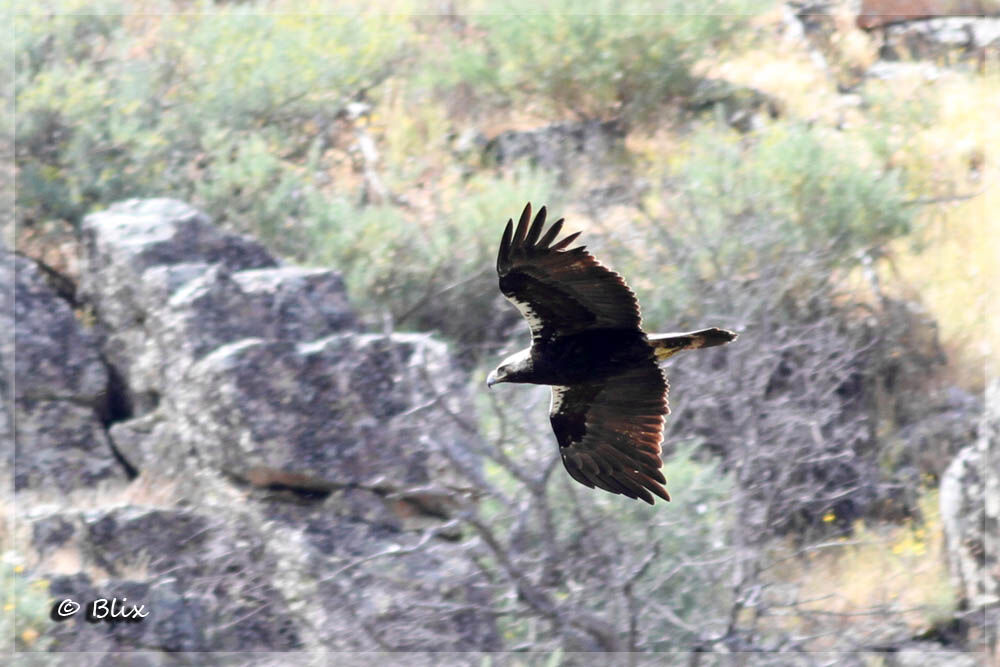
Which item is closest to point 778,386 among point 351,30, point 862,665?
point 862,665

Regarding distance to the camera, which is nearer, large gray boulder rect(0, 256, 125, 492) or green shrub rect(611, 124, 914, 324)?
large gray boulder rect(0, 256, 125, 492)

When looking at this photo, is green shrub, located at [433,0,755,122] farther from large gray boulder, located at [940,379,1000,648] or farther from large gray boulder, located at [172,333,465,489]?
large gray boulder, located at [172,333,465,489]

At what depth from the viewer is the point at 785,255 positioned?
42.6ft

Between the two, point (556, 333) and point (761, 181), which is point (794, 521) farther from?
point (556, 333)

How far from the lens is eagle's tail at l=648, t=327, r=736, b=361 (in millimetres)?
5625

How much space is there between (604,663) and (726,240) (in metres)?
5.14

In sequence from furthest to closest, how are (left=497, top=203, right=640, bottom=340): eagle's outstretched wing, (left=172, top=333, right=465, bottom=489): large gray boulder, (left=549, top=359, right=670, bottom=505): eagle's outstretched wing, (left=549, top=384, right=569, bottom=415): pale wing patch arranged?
(left=172, top=333, right=465, bottom=489): large gray boulder → (left=549, top=384, right=569, bottom=415): pale wing patch → (left=549, top=359, right=670, bottom=505): eagle's outstretched wing → (left=497, top=203, right=640, bottom=340): eagle's outstretched wing

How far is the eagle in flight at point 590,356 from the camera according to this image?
561 cm

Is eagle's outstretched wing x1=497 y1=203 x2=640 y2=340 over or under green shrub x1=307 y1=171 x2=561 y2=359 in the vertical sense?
over

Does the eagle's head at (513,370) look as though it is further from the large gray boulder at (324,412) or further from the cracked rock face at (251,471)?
the large gray boulder at (324,412)

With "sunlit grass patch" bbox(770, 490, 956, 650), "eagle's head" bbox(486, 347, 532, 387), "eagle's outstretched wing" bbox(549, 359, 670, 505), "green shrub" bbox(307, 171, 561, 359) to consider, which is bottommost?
"sunlit grass patch" bbox(770, 490, 956, 650)

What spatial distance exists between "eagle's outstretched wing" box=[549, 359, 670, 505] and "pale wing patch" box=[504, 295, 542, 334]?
0.62 m

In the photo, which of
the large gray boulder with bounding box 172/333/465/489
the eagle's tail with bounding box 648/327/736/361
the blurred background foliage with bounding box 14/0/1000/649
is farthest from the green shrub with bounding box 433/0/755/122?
the eagle's tail with bounding box 648/327/736/361

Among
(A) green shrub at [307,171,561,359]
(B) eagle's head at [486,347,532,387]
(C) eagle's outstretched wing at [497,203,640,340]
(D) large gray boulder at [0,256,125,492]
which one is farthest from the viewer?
(A) green shrub at [307,171,561,359]
